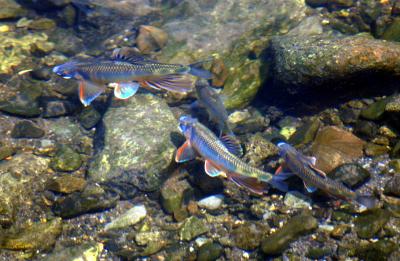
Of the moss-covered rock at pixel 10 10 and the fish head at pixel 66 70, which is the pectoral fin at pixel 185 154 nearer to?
the fish head at pixel 66 70

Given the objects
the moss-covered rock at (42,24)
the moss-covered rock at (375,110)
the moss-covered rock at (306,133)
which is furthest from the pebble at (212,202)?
the moss-covered rock at (42,24)

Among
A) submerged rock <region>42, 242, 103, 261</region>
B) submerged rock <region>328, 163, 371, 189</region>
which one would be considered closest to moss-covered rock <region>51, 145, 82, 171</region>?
submerged rock <region>42, 242, 103, 261</region>

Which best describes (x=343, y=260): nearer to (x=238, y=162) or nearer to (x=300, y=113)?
(x=238, y=162)

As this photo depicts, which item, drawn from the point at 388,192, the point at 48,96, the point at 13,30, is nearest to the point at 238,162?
the point at 388,192

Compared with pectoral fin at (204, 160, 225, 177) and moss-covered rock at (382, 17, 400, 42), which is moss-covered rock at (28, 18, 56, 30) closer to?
pectoral fin at (204, 160, 225, 177)

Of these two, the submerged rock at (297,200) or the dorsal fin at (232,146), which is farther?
the dorsal fin at (232,146)

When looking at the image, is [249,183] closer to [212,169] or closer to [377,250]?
[212,169]

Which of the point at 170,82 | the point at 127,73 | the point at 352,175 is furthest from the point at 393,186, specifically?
the point at 127,73
